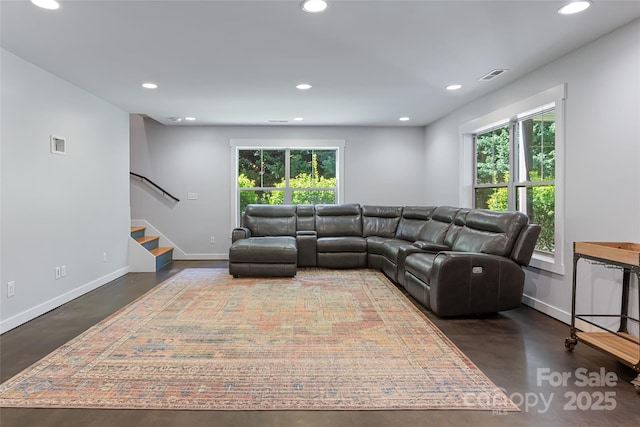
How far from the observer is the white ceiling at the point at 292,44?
2443 millimetres

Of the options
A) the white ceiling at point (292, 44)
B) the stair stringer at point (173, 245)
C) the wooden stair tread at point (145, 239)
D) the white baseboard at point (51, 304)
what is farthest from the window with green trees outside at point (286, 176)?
the white baseboard at point (51, 304)

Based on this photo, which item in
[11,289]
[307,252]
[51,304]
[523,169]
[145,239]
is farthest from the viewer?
[145,239]

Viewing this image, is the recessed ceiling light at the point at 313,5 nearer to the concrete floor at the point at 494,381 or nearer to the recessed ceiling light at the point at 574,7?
the recessed ceiling light at the point at 574,7

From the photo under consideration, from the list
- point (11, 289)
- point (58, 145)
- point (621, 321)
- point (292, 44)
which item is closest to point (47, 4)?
point (292, 44)

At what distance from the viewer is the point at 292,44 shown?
117 inches

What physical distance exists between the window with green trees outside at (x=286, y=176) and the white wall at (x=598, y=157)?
3.78m

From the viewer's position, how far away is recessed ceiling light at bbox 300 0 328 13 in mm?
2324

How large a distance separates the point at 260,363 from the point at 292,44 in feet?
7.90

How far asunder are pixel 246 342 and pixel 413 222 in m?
3.55

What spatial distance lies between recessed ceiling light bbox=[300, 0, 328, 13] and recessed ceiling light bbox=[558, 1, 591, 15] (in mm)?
1557

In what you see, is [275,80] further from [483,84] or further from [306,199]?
[306,199]

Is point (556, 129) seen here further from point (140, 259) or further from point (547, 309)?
point (140, 259)

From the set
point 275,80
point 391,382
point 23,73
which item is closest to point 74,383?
point 391,382

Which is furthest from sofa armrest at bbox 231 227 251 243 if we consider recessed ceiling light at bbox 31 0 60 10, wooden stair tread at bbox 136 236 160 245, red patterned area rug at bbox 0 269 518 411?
recessed ceiling light at bbox 31 0 60 10
